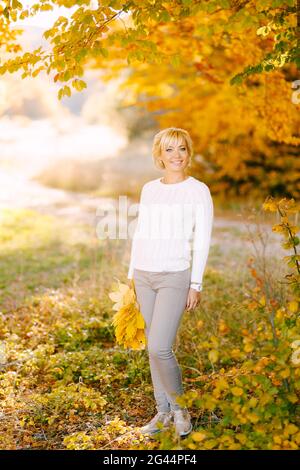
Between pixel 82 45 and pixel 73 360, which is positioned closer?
pixel 82 45

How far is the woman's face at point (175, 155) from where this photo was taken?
368 cm

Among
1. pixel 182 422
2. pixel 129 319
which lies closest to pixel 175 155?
pixel 129 319

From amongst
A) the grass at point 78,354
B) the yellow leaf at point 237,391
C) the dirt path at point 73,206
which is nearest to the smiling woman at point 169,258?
the grass at point 78,354

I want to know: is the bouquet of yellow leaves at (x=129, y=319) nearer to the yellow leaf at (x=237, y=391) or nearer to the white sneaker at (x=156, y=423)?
the white sneaker at (x=156, y=423)

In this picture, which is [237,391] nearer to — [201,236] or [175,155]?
[201,236]

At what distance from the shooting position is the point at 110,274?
7172mm

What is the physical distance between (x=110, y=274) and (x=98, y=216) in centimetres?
581

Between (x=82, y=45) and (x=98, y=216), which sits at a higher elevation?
(x=82, y=45)

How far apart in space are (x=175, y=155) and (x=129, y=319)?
1.04m

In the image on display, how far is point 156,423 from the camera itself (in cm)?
366

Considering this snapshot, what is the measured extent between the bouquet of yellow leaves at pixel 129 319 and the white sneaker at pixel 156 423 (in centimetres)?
44
